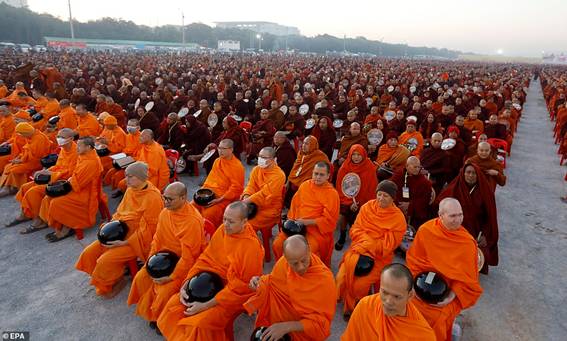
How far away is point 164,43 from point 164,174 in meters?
79.8

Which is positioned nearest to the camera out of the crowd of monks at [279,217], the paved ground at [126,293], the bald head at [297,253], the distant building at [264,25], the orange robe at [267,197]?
the bald head at [297,253]

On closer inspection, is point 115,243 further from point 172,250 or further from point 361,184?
point 361,184

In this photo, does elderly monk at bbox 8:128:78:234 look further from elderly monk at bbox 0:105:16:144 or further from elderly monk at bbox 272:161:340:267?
elderly monk at bbox 272:161:340:267

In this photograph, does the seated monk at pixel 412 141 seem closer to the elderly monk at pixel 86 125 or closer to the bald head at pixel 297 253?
the bald head at pixel 297 253

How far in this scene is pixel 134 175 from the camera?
409 centimetres

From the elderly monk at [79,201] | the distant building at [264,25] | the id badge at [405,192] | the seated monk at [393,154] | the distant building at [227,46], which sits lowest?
the elderly monk at [79,201]

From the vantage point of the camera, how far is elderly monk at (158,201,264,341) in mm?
3031

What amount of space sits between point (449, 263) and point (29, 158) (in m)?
7.08

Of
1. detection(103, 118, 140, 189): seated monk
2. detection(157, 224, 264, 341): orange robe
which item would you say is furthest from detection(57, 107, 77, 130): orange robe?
detection(157, 224, 264, 341): orange robe

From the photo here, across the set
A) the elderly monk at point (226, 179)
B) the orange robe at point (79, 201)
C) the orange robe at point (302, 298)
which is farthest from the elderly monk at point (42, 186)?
the orange robe at point (302, 298)

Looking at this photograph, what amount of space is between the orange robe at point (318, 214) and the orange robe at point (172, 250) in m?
1.14

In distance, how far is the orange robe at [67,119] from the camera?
8891 mm

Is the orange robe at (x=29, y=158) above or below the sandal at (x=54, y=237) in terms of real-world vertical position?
above

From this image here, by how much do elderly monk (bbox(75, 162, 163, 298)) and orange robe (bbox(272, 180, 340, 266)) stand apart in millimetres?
1528
